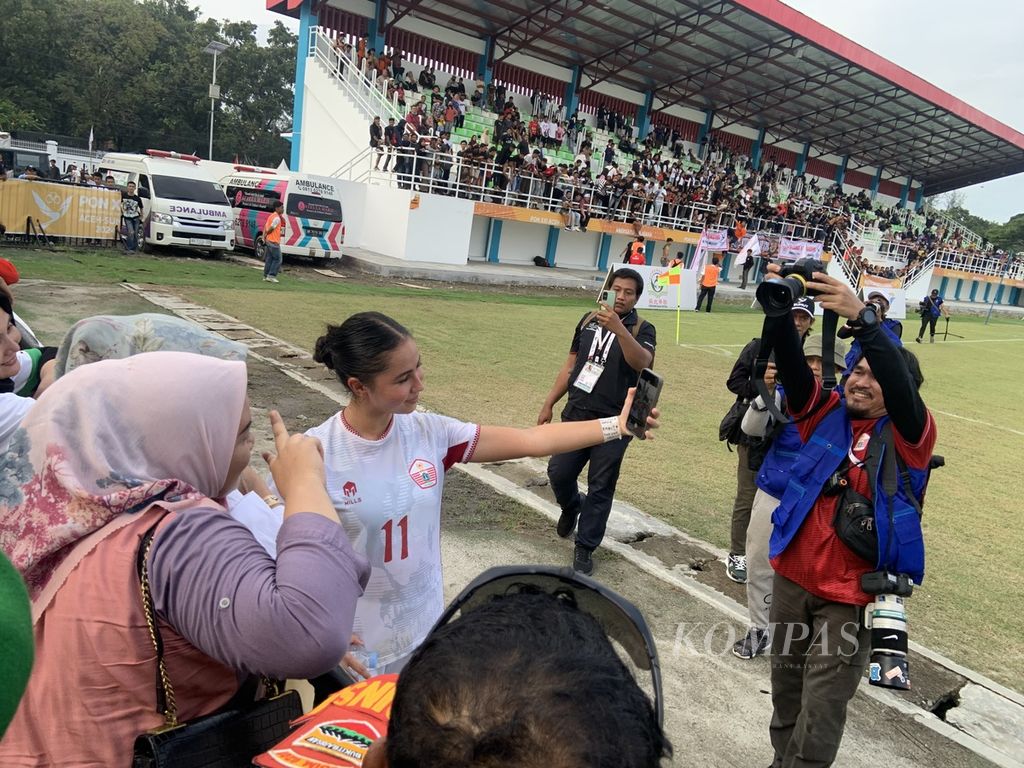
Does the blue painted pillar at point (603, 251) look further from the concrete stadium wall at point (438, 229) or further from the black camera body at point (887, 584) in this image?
the black camera body at point (887, 584)

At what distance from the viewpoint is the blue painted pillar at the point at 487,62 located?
96.1 feet

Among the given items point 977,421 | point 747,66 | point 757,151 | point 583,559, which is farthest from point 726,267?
point 583,559

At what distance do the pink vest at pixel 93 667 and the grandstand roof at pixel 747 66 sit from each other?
28155 mm

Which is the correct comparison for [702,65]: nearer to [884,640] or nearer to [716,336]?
[716,336]

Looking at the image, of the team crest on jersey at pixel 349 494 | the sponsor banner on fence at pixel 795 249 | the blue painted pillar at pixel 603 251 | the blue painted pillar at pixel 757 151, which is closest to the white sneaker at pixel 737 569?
the team crest on jersey at pixel 349 494

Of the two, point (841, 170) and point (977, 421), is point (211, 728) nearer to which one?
point (977, 421)

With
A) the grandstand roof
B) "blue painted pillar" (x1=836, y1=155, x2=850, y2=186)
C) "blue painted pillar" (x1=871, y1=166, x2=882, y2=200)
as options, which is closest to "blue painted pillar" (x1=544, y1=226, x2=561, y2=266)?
the grandstand roof

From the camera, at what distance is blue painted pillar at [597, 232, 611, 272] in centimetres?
2959

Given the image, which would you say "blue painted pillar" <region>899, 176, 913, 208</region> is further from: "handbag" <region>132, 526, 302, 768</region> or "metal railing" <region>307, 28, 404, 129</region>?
"handbag" <region>132, 526, 302, 768</region>

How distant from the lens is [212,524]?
118 cm

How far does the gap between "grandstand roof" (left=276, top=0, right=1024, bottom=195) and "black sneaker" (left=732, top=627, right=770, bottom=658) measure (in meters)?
26.5

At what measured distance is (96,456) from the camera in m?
1.17

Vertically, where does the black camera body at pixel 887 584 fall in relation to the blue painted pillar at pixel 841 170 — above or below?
below

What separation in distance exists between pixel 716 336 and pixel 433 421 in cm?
1479
